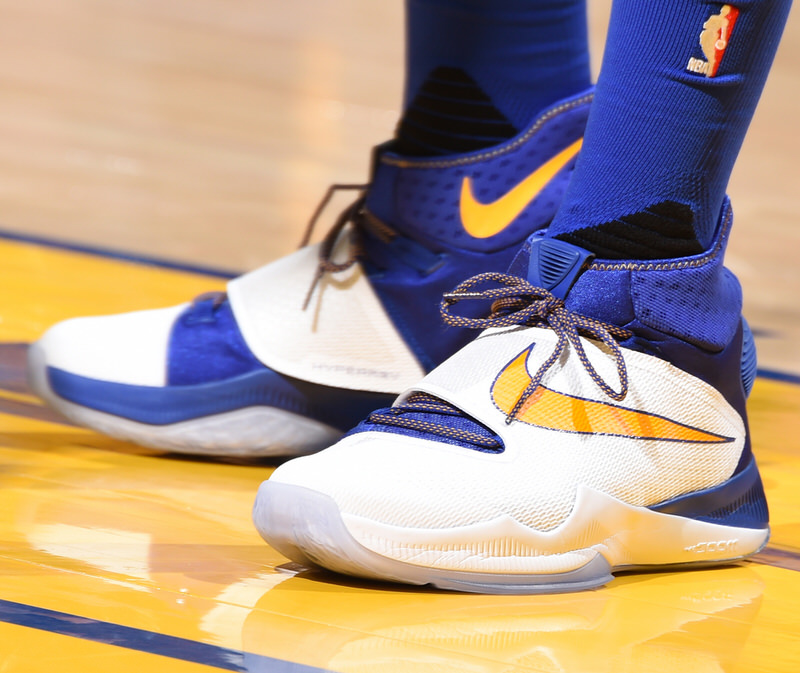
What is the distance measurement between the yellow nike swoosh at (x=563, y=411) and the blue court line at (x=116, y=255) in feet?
3.40

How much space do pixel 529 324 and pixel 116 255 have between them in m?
1.14

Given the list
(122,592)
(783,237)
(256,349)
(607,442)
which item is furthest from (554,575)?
(783,237)

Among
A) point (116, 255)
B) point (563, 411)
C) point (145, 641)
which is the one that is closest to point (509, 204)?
point (563, 411)

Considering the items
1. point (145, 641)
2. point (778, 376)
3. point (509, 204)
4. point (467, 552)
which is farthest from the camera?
point (778, 376)

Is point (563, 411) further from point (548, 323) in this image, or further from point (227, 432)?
point (227, 432)

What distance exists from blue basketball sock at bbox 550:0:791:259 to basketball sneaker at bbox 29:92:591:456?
6.9 inches

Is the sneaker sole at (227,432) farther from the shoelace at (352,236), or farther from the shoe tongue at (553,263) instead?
the shoe tongue at (553,263)

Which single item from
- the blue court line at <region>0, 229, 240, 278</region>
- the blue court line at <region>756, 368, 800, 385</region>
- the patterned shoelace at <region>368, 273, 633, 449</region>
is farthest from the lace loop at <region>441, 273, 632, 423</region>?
the blue court line at <region>0, 229, 240, 278</region>

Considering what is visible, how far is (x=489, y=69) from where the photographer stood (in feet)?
3.53

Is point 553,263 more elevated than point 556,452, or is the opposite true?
point 553,263

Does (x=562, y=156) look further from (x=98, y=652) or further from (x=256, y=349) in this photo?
(x=98, y=652)

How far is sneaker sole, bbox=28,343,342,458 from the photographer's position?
1055 mm

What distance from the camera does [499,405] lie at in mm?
807

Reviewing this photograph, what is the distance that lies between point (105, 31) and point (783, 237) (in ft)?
11.2
